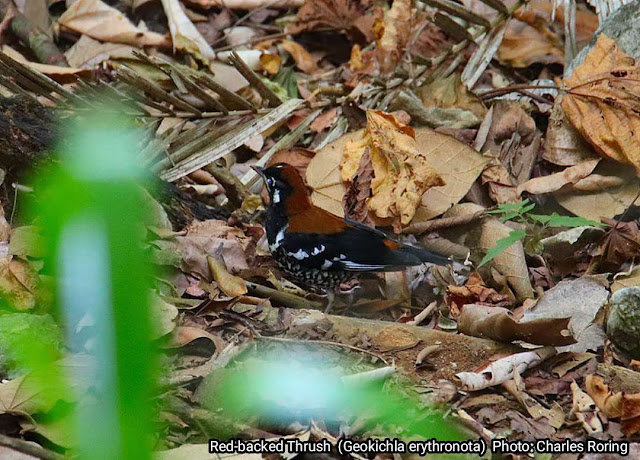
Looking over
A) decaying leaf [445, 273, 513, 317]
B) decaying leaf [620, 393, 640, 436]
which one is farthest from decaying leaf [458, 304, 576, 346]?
decaying leaf [445, 273, 513, 317]

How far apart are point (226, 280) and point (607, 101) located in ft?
9.31

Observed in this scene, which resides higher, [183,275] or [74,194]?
[74,194]

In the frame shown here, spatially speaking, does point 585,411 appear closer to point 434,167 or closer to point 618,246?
point 618,246

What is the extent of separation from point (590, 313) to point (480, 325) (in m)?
0.69

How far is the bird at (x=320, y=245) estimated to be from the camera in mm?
4602

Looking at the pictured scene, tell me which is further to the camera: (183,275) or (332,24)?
(332,24)

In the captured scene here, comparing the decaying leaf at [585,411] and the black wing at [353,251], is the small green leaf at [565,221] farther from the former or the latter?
the decaying leaf at [585,411]

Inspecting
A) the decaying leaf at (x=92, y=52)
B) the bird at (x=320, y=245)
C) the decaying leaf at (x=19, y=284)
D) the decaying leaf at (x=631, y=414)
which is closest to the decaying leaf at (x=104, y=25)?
the decaying leaf at (x=92, y=52)

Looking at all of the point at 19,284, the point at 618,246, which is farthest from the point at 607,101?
the point at 19,284

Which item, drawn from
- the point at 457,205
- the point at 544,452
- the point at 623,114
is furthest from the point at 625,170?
the point at 544,452

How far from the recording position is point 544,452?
3.05 m

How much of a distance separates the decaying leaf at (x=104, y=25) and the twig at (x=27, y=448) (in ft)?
16.4

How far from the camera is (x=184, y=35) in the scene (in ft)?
23.0

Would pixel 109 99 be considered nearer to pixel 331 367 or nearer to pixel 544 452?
pixel 331 367
